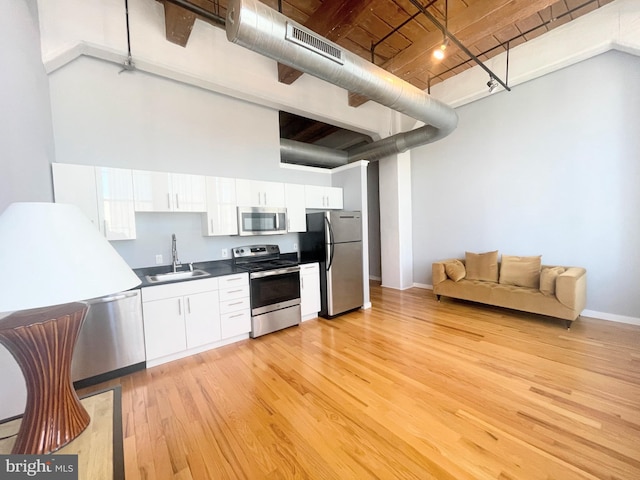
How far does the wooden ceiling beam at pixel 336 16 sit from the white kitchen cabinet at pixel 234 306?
9.59 feet

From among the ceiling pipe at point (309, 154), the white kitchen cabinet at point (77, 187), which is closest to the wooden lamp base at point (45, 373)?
the white kitchen cabinet at point (77, 187)

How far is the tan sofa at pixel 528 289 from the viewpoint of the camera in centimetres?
307

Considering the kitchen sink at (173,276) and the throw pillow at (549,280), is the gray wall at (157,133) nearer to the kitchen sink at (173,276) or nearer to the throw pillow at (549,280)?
the kitchen sink at (173,276)

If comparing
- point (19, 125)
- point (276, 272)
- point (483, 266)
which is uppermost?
point (19, 125)

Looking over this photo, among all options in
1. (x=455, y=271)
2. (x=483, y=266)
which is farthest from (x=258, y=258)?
(x=483, y=266)

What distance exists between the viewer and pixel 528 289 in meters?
3.57

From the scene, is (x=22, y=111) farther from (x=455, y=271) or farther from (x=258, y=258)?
(x=455, y=271)

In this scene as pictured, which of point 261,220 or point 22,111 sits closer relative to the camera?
point 22,111

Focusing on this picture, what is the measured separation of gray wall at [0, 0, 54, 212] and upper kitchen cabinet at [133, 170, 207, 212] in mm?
662

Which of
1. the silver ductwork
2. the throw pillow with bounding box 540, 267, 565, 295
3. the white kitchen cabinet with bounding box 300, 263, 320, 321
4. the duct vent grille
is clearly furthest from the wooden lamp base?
the throw pillow with bounding box 540, 267, 565, 295

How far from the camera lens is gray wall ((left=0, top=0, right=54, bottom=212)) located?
4.98 ft

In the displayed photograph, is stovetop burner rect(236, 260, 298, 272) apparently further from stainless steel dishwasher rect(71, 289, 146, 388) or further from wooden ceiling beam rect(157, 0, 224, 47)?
wooden ceiling beam rect(157, 0, 224, 47)

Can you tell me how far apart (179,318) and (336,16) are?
3.54m

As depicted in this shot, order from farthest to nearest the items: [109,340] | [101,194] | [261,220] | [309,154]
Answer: [309,154]
[261,220]
[101,194]
[109,340]
